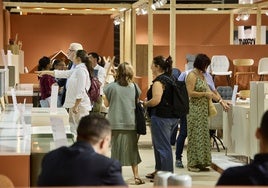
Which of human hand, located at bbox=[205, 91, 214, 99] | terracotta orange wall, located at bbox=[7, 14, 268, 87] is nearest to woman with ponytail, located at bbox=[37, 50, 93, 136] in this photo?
human hand, located at bbox=[205, 91, 214, 99]

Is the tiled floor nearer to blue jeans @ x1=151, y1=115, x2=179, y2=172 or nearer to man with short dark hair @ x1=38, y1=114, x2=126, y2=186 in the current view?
blue jeans @ x1=151, y1=115, x2=179, y2=172

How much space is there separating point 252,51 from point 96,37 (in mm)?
5240

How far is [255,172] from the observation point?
9.04 ft

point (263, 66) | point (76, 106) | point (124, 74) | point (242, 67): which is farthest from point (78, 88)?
point (242, 67)

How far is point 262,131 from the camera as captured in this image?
2.85 metres

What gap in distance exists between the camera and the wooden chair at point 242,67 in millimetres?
15656

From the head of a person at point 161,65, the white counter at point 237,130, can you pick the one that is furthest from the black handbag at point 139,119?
the white counter at point 237,130

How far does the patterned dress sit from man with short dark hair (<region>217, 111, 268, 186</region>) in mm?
4420

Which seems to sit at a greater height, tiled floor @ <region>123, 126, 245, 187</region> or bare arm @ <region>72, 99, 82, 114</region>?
bare arm @ <region>72, 99, 82, 114</region>

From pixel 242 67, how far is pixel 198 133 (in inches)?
360

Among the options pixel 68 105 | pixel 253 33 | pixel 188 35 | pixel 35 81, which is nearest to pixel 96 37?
pixel 188 35

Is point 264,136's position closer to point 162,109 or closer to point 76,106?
point 162,109

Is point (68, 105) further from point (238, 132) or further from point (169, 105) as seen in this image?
point (238, 132)

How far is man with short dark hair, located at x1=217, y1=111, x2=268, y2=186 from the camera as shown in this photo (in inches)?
108
